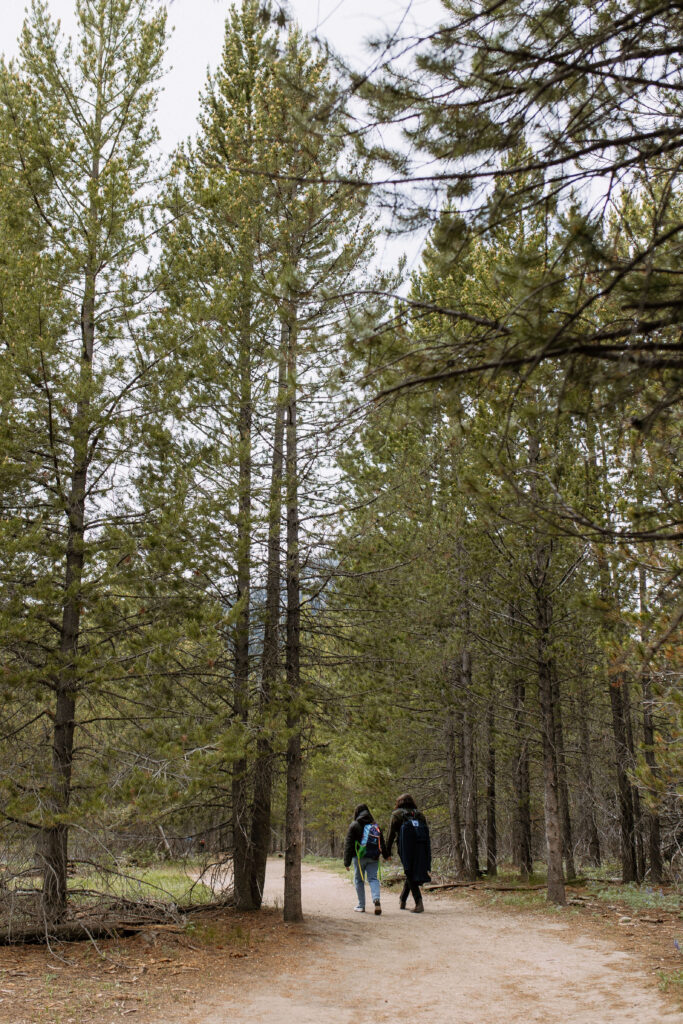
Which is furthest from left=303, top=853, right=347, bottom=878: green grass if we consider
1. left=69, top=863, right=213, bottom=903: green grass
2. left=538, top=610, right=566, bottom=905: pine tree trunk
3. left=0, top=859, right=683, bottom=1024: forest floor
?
left=0, top=859, right=683, bottom=1024: forest floor

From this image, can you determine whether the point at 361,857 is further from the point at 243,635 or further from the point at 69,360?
the point at 69,360

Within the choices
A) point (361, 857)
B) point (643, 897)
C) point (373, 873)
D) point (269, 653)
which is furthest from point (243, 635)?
point (643, 897)

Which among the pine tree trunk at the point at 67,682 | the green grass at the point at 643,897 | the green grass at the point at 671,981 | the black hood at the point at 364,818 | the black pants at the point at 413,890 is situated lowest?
the green grass at the point at 643,897

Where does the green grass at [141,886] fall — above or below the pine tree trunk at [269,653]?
below


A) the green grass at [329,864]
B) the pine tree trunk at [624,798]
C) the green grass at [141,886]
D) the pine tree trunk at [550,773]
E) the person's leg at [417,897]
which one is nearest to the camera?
the green grass at [141,886]

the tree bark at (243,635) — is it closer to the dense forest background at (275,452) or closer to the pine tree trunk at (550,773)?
the dense forest background at (275,452)

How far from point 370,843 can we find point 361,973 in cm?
415

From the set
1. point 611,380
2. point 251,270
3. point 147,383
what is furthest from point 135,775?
point 251,270

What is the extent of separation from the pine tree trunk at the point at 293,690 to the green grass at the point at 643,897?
501 centimetres

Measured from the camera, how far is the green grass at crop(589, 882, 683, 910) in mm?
10750

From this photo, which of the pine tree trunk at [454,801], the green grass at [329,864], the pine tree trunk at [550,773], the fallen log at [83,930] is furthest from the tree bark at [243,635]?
the green grass at [329,864]

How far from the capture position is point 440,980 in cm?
669

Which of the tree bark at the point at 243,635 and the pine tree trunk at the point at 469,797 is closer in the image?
the tree bark at the point at 243,635

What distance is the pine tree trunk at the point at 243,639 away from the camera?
8977mm
